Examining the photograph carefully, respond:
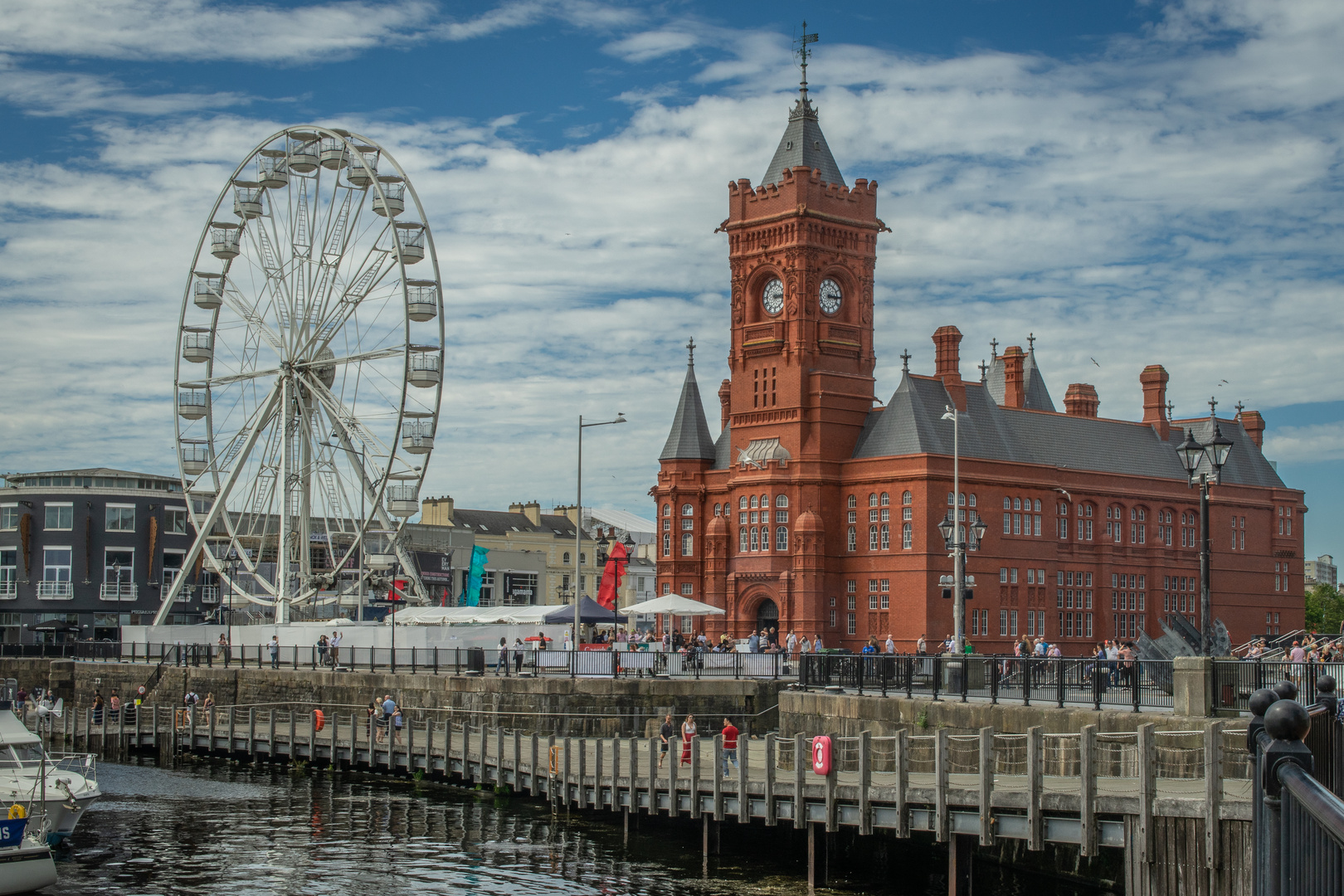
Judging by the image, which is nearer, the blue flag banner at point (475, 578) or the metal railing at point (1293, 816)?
the metal railing at point (1293, 816)

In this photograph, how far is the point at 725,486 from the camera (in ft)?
238

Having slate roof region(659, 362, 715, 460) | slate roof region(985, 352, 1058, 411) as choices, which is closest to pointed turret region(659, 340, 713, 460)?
slate roof region(659, 362, 715, 460)

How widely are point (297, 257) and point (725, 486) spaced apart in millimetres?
24228

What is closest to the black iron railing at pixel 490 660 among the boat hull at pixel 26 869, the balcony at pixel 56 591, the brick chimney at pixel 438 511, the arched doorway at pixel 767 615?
the arched doorway at pixel 767 615

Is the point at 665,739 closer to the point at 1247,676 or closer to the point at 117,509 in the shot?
the point at 1247,676

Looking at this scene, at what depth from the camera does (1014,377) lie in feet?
276

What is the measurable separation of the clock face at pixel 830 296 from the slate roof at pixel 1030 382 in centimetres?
2470

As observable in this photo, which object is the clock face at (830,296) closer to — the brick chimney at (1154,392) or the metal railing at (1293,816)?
the brick chimney at (1154,392)

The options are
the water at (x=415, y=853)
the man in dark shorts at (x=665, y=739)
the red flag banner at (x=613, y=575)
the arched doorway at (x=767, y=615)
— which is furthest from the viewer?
the arched doorway at (x=767, y=615)

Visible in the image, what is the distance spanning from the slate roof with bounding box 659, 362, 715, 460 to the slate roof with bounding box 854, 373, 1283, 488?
8.91 meters

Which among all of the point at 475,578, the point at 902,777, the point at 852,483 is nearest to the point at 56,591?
the point at 475,578

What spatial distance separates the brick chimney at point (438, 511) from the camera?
4857 inches

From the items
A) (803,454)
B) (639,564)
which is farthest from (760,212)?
(639,564)

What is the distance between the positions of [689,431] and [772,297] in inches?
353
